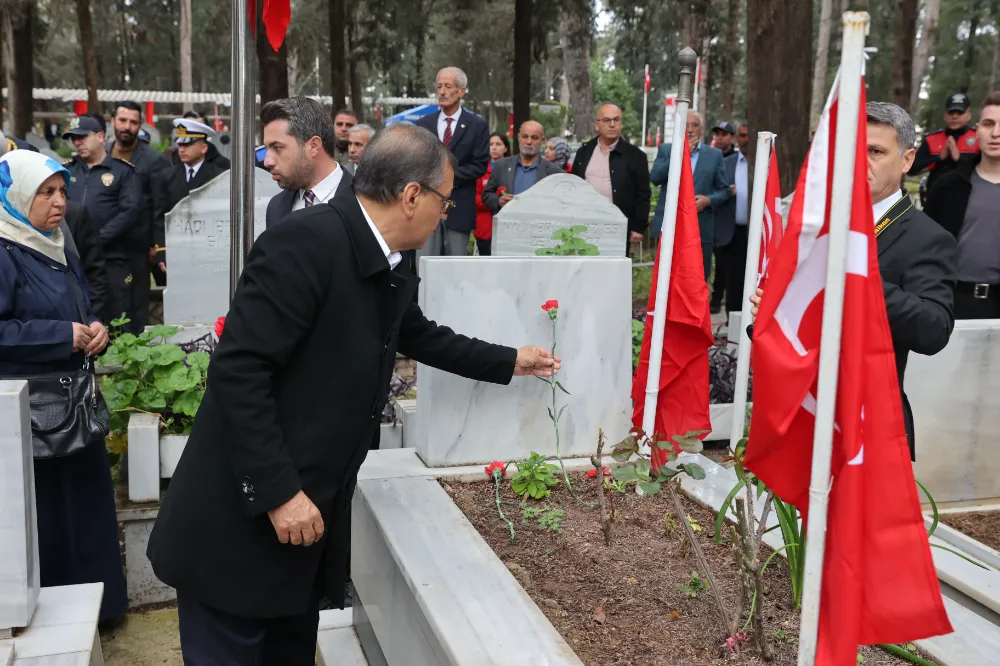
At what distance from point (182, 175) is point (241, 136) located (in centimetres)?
492

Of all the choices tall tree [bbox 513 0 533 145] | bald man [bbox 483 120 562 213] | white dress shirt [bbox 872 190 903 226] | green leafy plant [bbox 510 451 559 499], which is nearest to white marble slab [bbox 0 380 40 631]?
green leafy plant [bbox 510 451 559 499]

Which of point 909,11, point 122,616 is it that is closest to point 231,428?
point 122,616

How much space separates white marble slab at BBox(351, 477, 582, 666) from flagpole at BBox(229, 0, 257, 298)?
104cm

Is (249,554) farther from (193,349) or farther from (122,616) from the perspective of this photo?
(193,349)

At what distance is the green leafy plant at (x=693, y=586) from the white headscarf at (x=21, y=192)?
2614mm

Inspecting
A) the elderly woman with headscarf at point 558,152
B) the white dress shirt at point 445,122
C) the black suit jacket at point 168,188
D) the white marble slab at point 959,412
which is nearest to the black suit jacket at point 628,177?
the white dress shirt at point 445,122

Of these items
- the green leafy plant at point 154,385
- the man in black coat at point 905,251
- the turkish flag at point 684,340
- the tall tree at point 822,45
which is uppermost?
the tall tree at point 822,45

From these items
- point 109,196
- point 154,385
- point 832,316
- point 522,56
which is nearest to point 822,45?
point 522,56

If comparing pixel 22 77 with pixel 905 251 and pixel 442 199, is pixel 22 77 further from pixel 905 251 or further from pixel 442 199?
pixel 905 251

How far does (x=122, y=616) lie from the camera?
4273 millimetres

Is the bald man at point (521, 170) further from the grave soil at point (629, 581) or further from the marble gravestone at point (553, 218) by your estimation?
the grave soil at point (629, 581)

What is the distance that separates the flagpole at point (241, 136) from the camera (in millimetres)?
3553

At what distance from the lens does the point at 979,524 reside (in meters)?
4.01

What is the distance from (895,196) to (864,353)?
122cm
